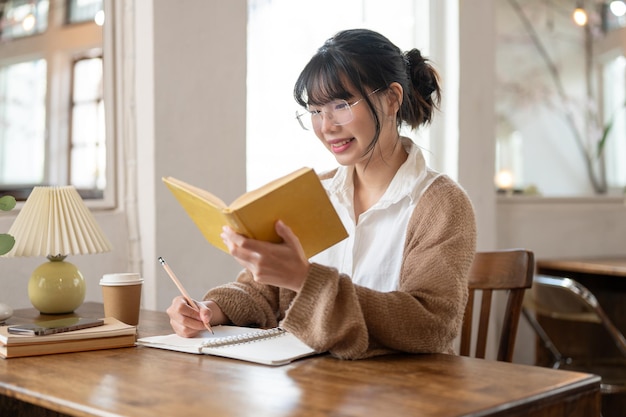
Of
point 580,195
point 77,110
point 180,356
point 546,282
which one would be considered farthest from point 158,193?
point 580,195

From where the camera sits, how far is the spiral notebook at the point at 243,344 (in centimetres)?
133

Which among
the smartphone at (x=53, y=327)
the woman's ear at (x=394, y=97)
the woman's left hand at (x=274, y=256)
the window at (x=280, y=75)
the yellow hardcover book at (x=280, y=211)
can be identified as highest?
the window at (x=280, y=75)

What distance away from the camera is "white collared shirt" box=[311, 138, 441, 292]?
170 cm

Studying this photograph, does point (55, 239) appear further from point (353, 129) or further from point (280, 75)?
point (280, 75)

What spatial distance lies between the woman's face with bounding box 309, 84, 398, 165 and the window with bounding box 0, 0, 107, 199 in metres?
1.03

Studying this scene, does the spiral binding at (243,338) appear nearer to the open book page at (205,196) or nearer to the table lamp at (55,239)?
the open book page at (205,196)

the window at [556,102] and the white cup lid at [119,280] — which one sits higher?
the window at [556,102]

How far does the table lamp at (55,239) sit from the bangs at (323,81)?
2.01 ft

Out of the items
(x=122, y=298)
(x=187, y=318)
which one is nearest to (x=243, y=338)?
(x=187, y=318)

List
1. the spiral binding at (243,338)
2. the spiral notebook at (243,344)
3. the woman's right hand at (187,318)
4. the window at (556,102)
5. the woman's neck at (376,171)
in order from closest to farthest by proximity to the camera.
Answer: the spiral notebook at (243,344) < the spiral binding at (243,338) < the woman's right hand at (187,318) < the woman's neck at (376,171) < the window at (556,102)

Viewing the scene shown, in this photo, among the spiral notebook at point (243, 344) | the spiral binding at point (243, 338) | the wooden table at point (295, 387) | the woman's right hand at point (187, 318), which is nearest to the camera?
the wooden table at point (295, 387)

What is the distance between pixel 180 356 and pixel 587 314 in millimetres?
1980

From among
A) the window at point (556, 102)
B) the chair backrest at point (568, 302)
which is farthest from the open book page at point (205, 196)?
the window at point (556, 102)

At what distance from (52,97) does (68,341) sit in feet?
3.83
